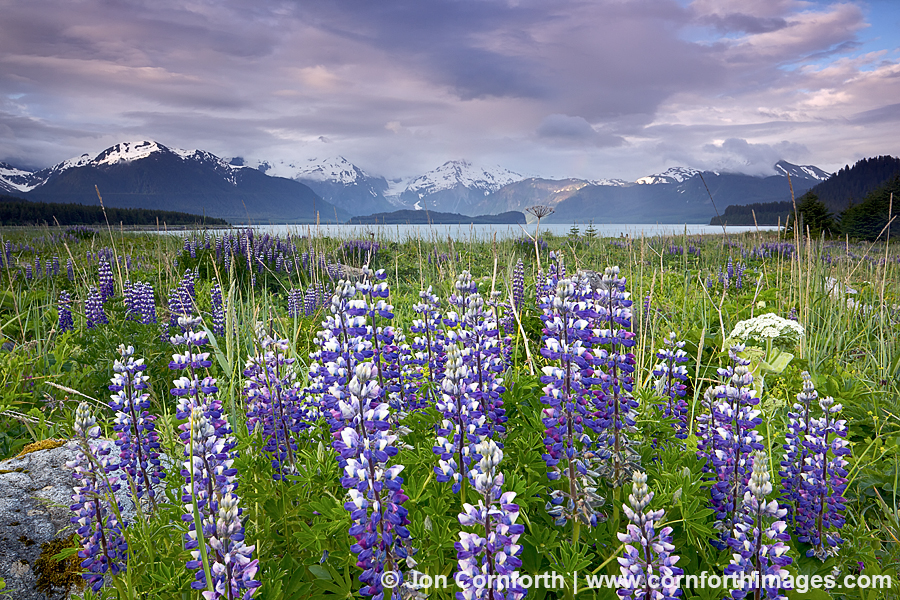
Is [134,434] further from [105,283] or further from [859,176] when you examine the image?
[859,176]

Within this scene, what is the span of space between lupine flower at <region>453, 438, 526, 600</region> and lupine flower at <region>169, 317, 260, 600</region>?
23.3 inches

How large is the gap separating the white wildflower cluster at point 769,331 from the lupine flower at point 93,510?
504cm

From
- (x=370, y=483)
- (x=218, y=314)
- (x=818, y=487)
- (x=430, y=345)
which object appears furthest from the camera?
(x=218, y=314)

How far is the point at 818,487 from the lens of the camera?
2.24 m

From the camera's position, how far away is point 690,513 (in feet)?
5.86

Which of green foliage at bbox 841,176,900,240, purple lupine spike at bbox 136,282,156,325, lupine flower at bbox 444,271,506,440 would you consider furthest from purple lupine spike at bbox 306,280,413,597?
green foliage at bbox 841,176,900,240

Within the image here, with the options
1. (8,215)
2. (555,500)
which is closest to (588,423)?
(555,500)

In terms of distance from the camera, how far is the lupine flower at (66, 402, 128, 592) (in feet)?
6.07

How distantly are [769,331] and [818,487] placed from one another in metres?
2.62

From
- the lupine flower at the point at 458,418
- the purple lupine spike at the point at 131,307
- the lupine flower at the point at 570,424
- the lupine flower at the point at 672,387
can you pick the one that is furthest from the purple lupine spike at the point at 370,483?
the purple lupine spike at the point at 131,307

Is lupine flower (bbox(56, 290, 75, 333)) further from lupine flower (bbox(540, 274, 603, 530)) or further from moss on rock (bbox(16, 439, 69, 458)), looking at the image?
lupine flower (bbox(540, 274, 603, 530))

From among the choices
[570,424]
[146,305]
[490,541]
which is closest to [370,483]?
[490,541]

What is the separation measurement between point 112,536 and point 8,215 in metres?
64.4

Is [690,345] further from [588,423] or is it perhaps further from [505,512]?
[505,512]
